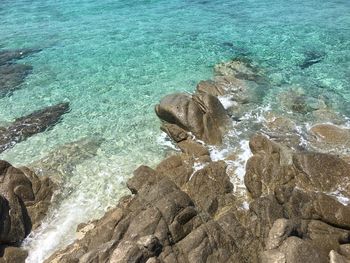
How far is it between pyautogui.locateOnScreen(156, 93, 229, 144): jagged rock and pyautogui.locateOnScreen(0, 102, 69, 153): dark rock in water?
5933 mm

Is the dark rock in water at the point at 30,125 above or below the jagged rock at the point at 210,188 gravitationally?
below

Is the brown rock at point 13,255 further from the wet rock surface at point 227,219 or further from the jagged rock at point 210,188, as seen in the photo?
the jagged rock at point 210,188

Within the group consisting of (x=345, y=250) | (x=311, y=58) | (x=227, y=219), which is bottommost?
(x=311, y=58)

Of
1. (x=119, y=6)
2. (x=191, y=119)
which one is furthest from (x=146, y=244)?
(x=119, y=6)

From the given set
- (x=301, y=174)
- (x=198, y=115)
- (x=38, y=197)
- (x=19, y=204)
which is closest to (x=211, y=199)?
(x=301, y=174)

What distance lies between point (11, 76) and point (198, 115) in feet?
47.6

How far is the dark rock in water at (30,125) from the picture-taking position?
727 inches

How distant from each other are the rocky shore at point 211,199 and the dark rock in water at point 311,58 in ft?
19.1

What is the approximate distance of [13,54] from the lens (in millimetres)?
28719

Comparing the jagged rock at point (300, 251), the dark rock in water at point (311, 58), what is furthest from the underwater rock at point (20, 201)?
the dark rock in water at point (311, 58)

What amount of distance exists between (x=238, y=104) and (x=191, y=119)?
3.92 metres

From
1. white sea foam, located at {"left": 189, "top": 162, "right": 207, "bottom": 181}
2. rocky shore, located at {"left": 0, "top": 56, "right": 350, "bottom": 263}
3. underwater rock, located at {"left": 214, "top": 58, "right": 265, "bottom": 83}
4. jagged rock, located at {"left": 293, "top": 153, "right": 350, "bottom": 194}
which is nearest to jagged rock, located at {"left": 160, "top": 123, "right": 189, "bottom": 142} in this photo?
rocky shore, located at {"left": 0, "top": 56, "right": 350, "bottom": 263}

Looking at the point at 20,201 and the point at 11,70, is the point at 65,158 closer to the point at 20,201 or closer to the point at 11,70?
the point at 20,201

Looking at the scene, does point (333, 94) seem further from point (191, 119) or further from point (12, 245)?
point (12, 245)
